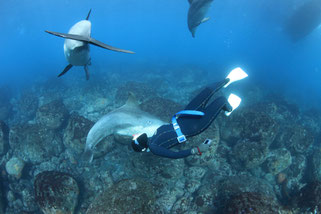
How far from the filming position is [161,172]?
19.9 feet

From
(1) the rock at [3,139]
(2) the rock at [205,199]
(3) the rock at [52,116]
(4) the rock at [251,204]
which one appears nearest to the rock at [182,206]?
(2) the rock at [205,199]

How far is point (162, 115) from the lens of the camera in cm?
828

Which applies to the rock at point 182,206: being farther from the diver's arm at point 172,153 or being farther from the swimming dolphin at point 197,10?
the swimming dolphin at point 197,10

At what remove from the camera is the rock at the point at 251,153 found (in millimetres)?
6672

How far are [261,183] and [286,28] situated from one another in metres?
38.2

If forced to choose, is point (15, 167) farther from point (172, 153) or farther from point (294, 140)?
point (294, 140)

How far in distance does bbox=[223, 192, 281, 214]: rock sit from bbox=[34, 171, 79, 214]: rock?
490cm

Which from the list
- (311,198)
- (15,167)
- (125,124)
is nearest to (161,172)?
(125,124)

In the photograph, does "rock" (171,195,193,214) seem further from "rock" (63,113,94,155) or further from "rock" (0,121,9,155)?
"rock" (0,121,9,155)

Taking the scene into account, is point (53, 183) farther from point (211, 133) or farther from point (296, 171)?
point (296, 171)

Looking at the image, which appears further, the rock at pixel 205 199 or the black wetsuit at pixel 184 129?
the rock at pixel 205 199

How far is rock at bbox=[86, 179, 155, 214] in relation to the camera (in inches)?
167

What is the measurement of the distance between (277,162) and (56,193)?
8.52m

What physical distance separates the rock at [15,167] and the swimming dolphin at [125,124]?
207 inches
